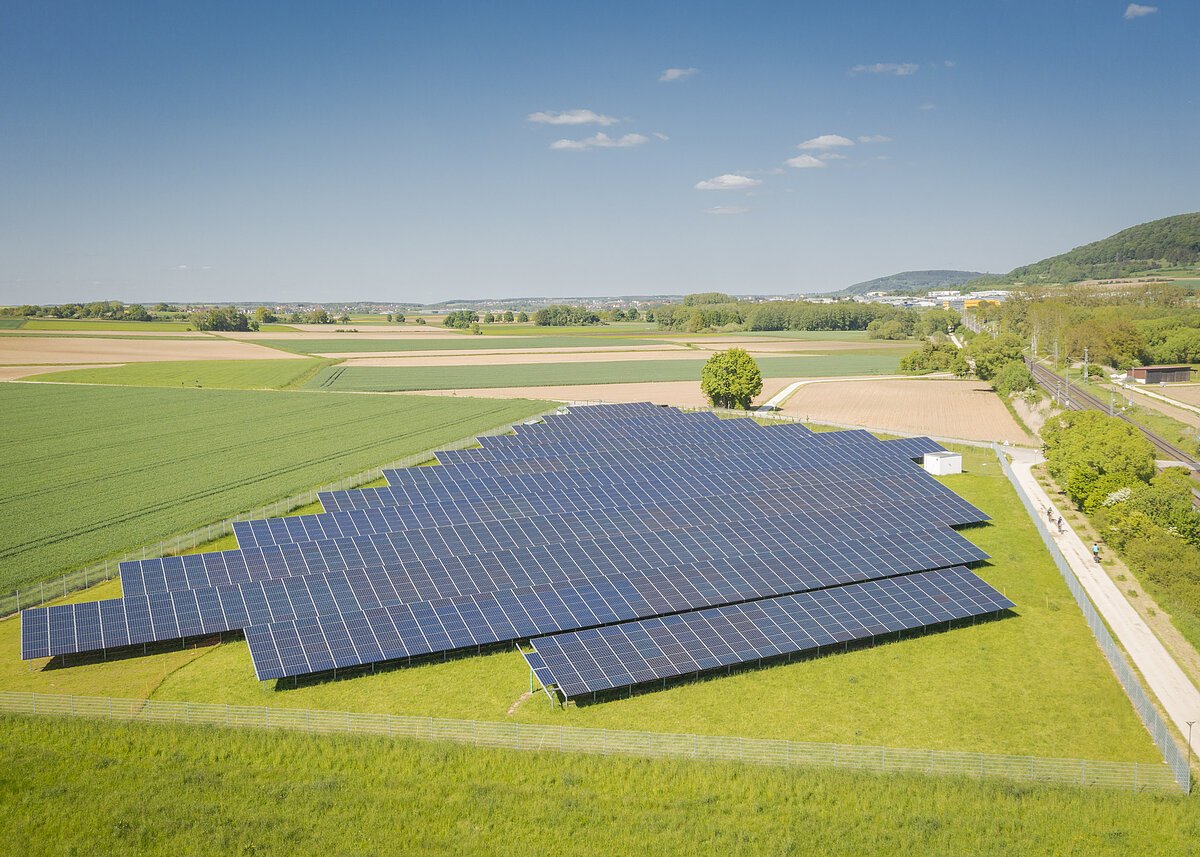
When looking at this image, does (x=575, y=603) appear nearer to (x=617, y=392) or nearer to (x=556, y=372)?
(x=617, y=392)

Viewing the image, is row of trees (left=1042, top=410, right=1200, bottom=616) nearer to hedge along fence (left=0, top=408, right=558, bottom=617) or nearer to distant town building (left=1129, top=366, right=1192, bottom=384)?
hedge along fence (left=0, top=408, right=558, bottom=617)

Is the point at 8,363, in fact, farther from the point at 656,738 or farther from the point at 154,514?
the point at 656,738

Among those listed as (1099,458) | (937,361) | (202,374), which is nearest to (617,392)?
(937,361)

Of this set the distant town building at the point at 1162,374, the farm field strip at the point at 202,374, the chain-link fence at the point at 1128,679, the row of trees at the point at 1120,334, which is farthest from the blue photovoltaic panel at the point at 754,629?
the row of trees at the point at 1120,334

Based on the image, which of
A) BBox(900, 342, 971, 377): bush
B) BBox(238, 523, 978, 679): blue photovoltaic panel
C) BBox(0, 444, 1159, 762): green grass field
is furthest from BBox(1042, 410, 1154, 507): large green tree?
BBox(900, 342, 971, 377): bush

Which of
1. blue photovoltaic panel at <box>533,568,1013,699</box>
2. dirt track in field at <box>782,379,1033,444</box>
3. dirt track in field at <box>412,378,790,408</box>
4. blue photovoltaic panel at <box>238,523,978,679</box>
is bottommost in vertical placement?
dirt track in field at <box>782,379,1033,444</box>
